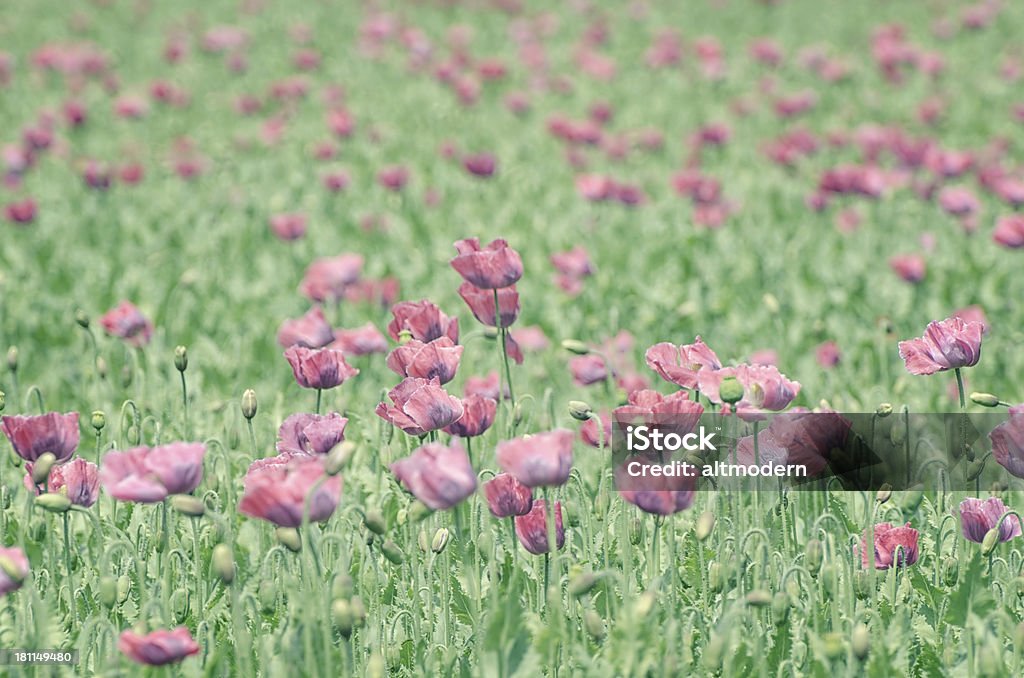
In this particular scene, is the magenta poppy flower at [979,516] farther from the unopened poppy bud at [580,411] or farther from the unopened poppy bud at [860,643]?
the unopened poppy bud at [580,411]

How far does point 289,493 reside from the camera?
192cm

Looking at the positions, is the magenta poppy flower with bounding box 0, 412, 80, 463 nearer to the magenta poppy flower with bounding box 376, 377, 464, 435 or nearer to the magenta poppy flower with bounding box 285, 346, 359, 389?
the magenta poppy flower with bounding box 285, 346, 359, 389

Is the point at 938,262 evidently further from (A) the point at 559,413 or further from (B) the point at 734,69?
(B) the point at 734,69

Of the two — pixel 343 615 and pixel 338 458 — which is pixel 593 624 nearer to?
pixel 343 615

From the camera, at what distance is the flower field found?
7.31 feet

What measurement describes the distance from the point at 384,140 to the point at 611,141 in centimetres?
156

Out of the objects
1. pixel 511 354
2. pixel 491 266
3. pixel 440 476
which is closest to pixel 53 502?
pixel 440 476

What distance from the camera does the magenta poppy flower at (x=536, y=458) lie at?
2.03 metres

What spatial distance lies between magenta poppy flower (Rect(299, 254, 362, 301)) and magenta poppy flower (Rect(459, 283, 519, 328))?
129 cm

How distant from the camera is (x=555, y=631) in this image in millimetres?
2086

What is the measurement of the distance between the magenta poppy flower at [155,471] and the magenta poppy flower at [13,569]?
172 millimetres

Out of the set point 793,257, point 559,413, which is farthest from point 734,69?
point 559,413

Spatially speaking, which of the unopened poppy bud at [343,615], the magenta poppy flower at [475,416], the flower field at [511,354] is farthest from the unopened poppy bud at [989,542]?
the unopened poppy bud at [343,615]

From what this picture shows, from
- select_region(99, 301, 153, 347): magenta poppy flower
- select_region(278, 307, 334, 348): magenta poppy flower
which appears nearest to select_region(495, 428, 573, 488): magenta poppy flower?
select_region(278, 307, 334, 348): magenta poppy flower
